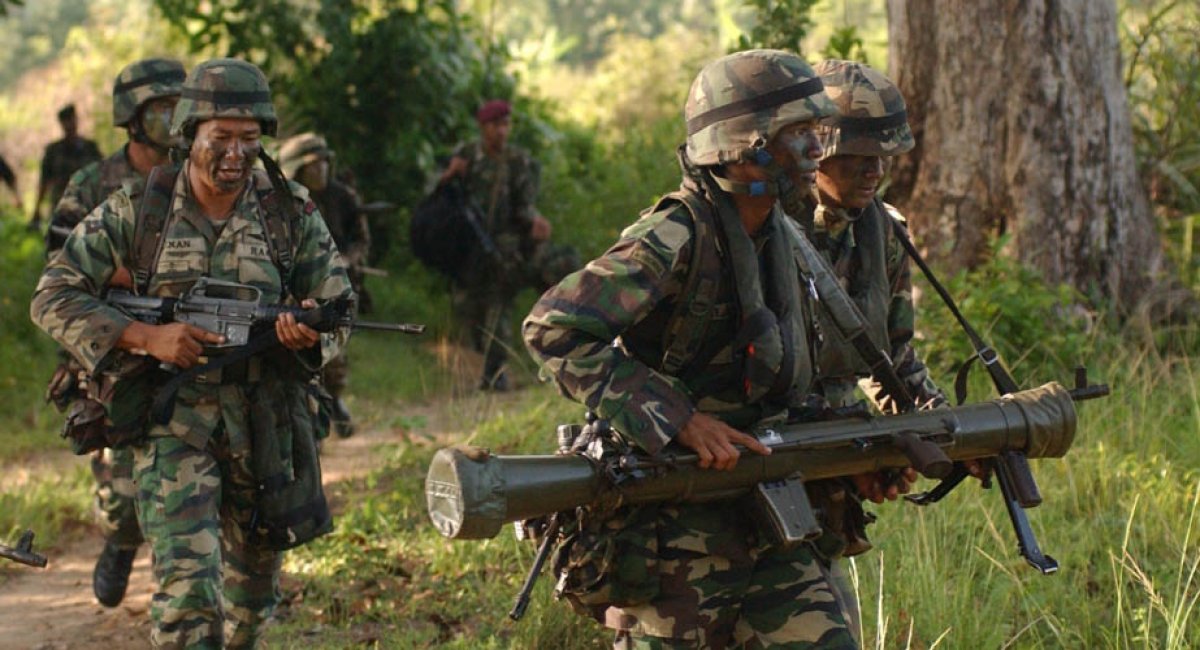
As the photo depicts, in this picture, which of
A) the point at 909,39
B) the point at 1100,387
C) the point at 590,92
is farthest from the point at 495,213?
the point at 590,92

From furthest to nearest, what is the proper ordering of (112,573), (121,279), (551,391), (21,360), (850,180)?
(21,360) < (551,391) < (112,573) < (121,279) < (850,180)

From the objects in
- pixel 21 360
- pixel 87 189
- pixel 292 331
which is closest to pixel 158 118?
pixel 87 189

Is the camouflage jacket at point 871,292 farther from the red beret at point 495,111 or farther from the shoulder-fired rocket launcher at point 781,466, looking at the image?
the red beret at point 495,111

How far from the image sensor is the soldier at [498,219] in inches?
459

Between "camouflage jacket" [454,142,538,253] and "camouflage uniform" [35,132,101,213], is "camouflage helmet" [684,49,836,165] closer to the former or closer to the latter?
"camouflage jacket" [454,142,538,253]

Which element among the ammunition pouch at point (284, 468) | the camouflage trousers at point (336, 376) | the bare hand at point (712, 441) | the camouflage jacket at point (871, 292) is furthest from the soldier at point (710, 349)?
the camouflage trousers at point (336, 376)

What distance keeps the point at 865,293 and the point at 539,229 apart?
7580mm

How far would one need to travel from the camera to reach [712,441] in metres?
3.55

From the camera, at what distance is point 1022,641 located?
5.25m

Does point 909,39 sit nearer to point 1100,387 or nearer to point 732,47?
point 732,47

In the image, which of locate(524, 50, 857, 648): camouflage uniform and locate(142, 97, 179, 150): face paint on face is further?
locate(142, 97, 179, 150): face paint on face

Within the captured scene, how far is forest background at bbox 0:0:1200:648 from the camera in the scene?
17.9ft

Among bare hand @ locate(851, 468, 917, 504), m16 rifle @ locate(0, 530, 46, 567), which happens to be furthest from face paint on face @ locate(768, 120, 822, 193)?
m16 rifle @ locate(0, 530, 46, 567)

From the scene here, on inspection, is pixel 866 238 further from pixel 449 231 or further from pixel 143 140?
pixel 449 231
